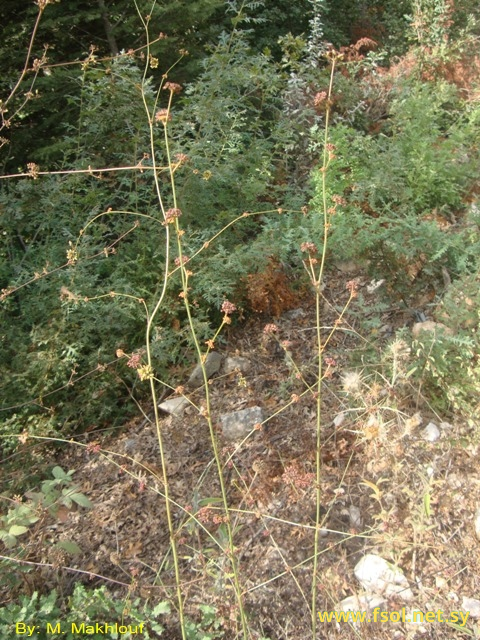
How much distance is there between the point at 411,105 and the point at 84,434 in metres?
3.48

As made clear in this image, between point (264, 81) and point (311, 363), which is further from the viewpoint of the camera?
point (264, 81)

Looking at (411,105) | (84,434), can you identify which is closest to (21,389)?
(84,434)

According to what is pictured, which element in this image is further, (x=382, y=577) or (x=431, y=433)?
(x=431, y=433)

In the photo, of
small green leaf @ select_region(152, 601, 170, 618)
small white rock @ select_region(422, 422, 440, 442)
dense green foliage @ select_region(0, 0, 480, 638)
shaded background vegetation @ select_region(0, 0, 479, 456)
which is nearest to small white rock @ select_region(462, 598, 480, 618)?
small white rock @ select_region(422, 422, 440, 442)

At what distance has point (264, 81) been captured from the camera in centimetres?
437

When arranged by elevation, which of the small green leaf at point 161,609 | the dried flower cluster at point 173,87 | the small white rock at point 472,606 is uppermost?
the dried flower cluster at point 173,87

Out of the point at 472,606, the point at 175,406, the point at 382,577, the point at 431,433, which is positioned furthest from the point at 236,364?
the point at 472,606

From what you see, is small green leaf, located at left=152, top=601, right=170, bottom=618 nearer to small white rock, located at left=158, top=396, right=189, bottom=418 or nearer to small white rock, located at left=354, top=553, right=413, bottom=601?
small white rock, located at left=354, top=553, right=413, bottom=601

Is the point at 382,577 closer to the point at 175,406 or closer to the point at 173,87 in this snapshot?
the point at 175,406

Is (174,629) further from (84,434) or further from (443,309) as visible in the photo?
(443,309)

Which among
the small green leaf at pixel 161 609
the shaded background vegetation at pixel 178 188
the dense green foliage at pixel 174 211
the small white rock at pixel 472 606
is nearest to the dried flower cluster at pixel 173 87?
the dense green foliage at pixel 174 211

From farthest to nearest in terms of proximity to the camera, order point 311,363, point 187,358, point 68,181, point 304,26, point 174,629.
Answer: point 304,26
point 68,181
point 187,358
point 311,363
point 174,629

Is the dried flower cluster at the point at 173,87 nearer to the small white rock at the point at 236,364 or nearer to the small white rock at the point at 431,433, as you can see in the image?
the small white rock at the point at 236,364

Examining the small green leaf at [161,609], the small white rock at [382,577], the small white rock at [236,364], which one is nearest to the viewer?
the small green leaf at [161,609]
